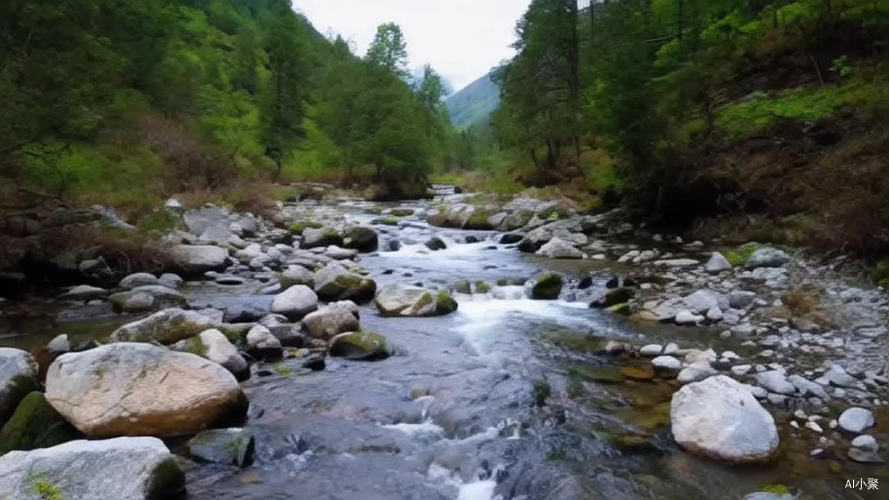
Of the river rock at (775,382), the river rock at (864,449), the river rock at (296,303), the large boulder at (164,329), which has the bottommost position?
the river rock at (864,449)

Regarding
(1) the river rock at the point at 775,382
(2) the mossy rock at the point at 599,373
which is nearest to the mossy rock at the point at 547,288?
(2) the mossy rock at the point at 599,373

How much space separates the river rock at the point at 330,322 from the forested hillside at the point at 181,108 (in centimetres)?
635

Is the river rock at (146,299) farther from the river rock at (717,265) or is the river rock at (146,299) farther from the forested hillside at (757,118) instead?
the forested hillside at (757,118)

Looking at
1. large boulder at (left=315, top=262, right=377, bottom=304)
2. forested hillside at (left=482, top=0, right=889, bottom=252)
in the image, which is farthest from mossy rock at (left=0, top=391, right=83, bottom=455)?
forested hillside at (left=482, top=0, right=889, bottom=252)

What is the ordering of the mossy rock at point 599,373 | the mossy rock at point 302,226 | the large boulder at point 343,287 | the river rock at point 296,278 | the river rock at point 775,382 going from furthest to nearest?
the mossy rock at point 302,226, the river rock at point 296,278, the large boulder at point 343,287, the mossy rock at point 599,373, the river rock at point 775,382

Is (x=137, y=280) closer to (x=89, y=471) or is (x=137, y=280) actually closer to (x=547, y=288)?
(x=547, y=288)

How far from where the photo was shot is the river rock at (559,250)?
52.2 ft

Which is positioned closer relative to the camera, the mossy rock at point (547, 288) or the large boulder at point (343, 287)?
the large boulder at point (343, 287)

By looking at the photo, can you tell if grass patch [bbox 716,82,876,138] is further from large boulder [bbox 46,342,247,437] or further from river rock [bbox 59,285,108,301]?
river rock [bbox 59,285,108,301]

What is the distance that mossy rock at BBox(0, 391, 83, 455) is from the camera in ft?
16.8

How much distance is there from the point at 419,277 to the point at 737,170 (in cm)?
895

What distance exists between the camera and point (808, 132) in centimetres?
1451

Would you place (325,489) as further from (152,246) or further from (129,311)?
(152,246)

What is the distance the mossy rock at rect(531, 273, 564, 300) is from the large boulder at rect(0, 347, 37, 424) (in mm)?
8179
